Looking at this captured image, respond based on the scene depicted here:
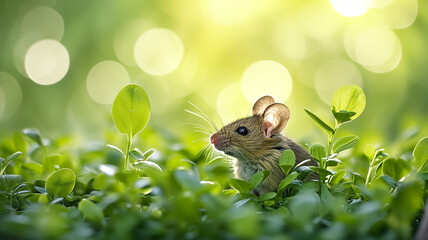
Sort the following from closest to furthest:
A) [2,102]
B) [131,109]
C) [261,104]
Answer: [131,109] → [261,104] → [2,102]

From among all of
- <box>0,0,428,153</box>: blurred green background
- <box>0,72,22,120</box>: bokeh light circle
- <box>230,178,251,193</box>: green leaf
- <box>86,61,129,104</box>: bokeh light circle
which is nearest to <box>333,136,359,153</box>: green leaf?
<box>230,178,251,193</box>: green leaf

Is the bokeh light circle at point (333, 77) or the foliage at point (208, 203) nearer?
the foliage at point (208, 203)

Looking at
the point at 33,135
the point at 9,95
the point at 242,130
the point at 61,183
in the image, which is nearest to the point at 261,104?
the point at 242,130

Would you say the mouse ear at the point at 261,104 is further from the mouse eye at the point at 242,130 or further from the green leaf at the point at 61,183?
the green leaf at the point at 61,183

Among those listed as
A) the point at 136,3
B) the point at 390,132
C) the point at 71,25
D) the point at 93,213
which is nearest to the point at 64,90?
the point at 71,25

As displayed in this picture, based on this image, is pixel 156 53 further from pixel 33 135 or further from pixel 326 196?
pixel 326 196

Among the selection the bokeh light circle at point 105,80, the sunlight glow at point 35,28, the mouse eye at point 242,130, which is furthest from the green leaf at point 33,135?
the bokeh light circle at point 105,80
